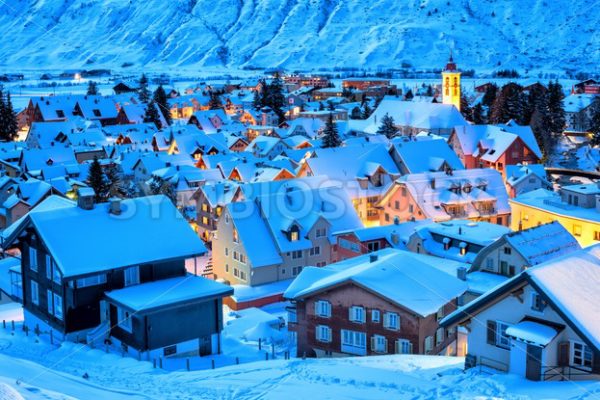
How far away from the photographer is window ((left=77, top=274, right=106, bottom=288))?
25.8 m

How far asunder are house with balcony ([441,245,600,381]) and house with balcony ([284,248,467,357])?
6.63 metres

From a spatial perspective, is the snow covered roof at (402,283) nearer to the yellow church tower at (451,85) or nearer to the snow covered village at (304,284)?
the snow covered village at (304,284)

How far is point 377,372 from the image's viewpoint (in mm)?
19812

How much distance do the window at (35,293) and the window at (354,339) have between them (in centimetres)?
1100

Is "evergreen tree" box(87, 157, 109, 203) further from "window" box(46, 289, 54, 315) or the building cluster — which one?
"window" box(46, 289, 54, 315)

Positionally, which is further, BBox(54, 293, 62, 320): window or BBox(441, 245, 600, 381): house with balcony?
BBox(54, 293, 62, 320): window

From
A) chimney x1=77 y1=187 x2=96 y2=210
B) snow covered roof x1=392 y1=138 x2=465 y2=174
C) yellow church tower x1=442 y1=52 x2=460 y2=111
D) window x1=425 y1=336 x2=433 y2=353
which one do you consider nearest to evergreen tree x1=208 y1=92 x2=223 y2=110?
yellow church tower x1=442 y1=52 x2=460 y2=111

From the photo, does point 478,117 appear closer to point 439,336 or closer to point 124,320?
point 439,336

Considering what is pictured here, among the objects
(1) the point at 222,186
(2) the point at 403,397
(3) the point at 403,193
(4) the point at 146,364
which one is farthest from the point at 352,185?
(2) the point at 403,397

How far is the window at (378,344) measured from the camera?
2683cm

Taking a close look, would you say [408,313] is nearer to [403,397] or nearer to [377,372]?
[377,372]

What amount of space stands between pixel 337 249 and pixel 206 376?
72.3 ft

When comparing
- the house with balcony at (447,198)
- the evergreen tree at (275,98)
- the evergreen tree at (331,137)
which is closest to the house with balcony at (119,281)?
the house with balcony at (447,198)

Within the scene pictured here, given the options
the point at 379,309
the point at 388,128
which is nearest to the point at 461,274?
the point at 379,309
